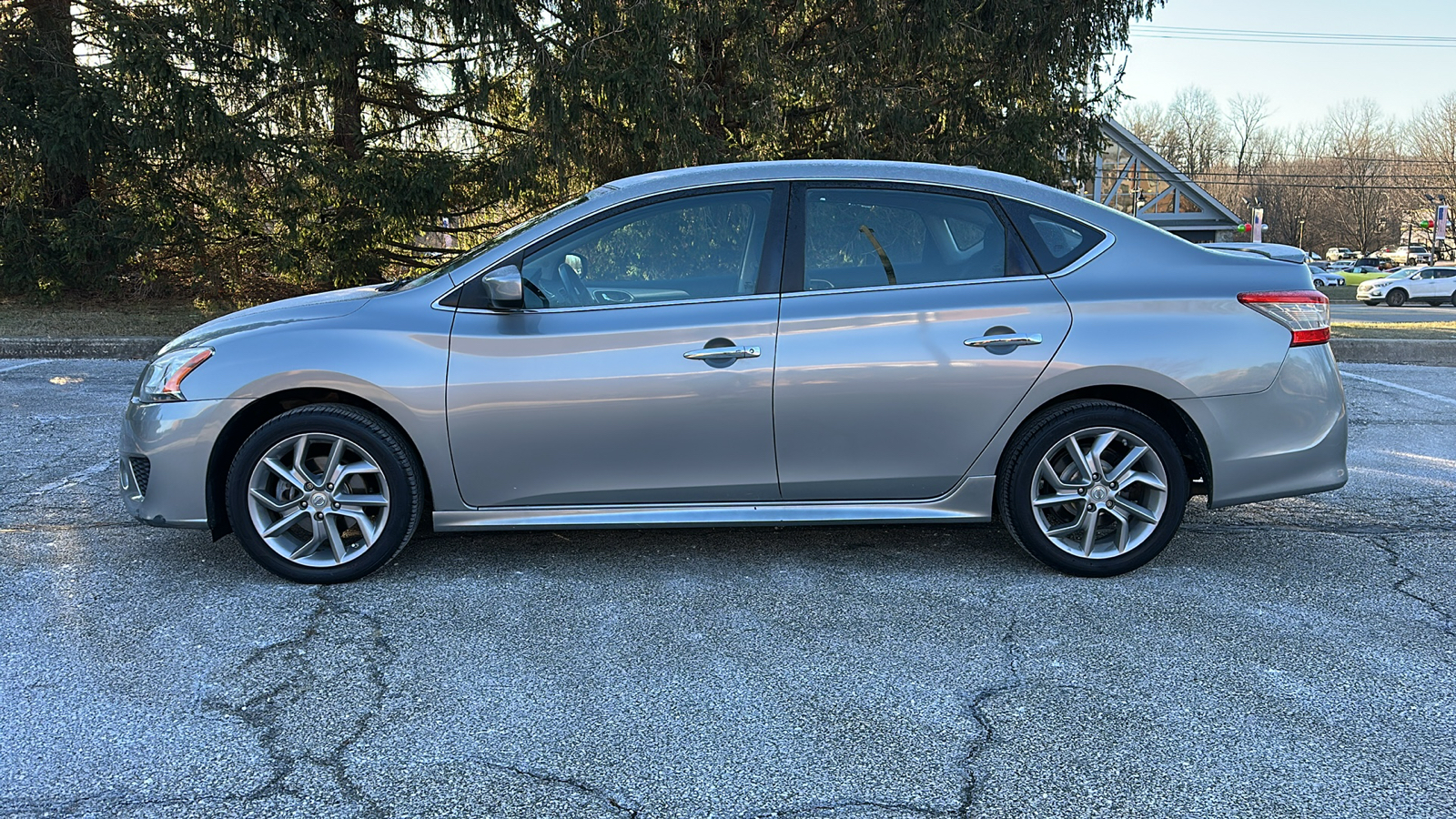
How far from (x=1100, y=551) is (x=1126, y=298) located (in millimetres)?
995

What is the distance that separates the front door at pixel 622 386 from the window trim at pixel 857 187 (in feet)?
0.23

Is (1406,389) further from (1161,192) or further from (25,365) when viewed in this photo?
(1161,192)

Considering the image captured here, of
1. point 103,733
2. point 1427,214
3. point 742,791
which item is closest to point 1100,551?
point 742,791

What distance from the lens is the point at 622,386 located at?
13.4 ft

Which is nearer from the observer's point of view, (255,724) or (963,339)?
(255,724)

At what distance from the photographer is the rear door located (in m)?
4.14

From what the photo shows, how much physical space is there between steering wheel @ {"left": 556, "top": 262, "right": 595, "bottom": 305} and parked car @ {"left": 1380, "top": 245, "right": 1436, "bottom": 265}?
85.2 meters

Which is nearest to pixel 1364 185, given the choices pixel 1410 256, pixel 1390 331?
pixel 1410 256

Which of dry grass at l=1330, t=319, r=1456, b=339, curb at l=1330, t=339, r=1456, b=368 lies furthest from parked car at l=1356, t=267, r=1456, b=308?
curb at l=1330, t=339, r=1456, b=368

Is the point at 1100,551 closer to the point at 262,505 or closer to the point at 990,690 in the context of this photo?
the point at 990,690

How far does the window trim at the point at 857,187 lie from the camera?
14.0 feet

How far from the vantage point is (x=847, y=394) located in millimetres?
4141

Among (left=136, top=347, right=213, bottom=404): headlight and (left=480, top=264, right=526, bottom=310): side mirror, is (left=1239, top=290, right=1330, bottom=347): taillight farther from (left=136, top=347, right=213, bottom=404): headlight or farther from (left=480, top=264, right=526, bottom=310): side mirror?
(left=136, top=347, right=213, bottom=404): headlight

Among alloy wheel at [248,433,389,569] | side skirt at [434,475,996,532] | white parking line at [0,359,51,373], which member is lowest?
side skirt at [434,475,996,532]
